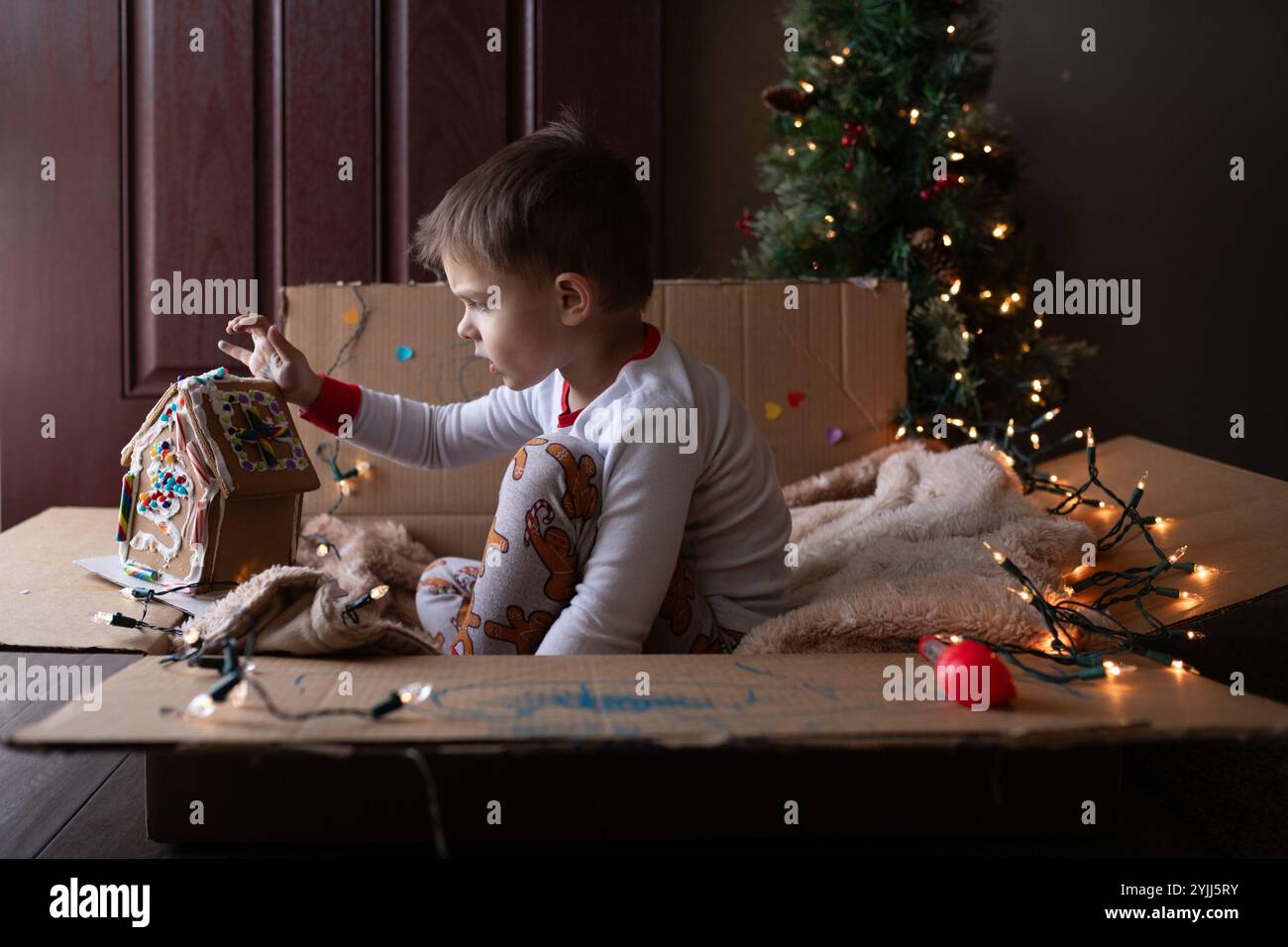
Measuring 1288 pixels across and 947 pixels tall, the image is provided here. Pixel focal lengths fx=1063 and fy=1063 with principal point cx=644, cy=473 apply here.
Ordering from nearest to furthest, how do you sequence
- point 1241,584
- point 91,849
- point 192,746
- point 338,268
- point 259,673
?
point 192,746 < point 259,673 < point 91,849 < point 1241,584 < point 338,268

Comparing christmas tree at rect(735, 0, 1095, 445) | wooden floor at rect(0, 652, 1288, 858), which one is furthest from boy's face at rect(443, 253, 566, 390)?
christmas tree at rect(735, 0, 1095, 445)

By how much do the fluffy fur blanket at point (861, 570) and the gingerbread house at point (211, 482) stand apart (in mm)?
78

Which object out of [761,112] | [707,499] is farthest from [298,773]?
[761,112]

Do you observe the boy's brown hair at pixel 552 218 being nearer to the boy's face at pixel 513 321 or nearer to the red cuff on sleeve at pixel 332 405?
the boy's face at pixel 513 321

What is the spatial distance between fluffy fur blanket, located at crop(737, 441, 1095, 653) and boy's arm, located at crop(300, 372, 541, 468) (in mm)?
378

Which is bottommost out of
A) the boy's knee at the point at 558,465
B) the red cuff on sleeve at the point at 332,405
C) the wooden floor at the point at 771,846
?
the wooden floor at the point at 771,846

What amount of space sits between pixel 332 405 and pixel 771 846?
2.18 ft

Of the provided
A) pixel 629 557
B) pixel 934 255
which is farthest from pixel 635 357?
pixel 934 255

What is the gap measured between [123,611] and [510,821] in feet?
1.29

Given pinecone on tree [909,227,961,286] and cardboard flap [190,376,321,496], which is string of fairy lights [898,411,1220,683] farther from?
cardboard flap [190,376,321,496]

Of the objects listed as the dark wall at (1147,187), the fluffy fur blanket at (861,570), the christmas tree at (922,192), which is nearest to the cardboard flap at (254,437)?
the fluffy fur blanket at (861,570)

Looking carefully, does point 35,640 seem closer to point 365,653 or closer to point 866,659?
point 365,653

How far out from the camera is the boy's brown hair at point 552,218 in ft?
3.30
